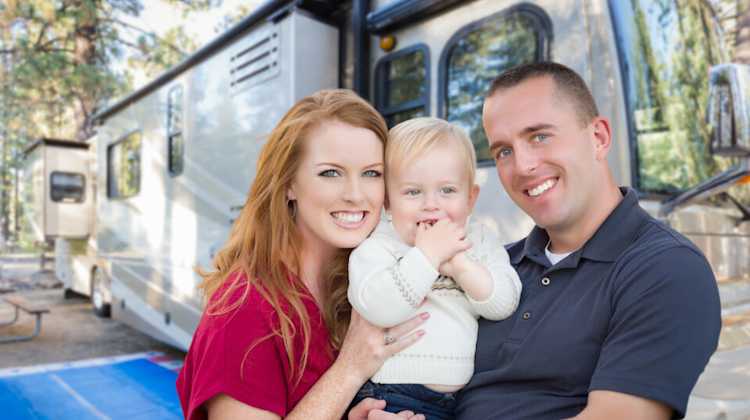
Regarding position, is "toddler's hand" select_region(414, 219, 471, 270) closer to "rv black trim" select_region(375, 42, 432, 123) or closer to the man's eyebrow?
the man's eyebrow

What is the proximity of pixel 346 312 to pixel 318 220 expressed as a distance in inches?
13.5

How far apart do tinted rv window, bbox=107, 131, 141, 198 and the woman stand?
5.33 m

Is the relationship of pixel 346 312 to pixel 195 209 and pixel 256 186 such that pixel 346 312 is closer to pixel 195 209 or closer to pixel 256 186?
pixel 256 186

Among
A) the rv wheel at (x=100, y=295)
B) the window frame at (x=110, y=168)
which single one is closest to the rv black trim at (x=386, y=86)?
the window frame at (x=110, y=168)

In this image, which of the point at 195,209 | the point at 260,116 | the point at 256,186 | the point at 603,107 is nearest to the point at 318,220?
the point at 256,186

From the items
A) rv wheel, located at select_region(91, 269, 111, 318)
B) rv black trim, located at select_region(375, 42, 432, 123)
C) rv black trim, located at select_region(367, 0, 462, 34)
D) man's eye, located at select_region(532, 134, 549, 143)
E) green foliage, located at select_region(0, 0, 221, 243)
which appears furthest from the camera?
green foliage, located at select_region(0, 0, 221, 243)

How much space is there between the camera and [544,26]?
2.65m

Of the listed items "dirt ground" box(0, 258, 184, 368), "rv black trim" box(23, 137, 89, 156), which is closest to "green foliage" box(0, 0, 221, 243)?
"rv black trim" box(23, 137, 89, 156)

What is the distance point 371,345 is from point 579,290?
60 cm

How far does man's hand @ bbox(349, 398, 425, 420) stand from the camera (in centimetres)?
148

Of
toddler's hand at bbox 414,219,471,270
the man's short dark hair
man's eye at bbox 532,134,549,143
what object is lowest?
toddler's hand at bbox 414,219,471,270

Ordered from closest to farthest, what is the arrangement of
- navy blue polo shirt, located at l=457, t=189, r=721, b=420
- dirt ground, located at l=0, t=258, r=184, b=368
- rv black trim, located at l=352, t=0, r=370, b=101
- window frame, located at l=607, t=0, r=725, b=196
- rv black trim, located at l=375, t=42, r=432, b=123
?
1. navy blue polo shirt, located at l=457, t=189, r=721, b=420
2. window frame, located at l=607, t=0, r=725, b=196
3. rv black trim, located at l=375, t=42, r=432, b=123
4. rv black trim, located at l=352, t=0, r=370, b=101
5. dirt ground, located at l=0, t=258, r=184, b=368

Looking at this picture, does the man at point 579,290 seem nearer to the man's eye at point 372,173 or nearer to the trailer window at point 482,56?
the man's eye at point 372,173

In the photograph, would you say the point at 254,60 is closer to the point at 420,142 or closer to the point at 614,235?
the point at 420,142
